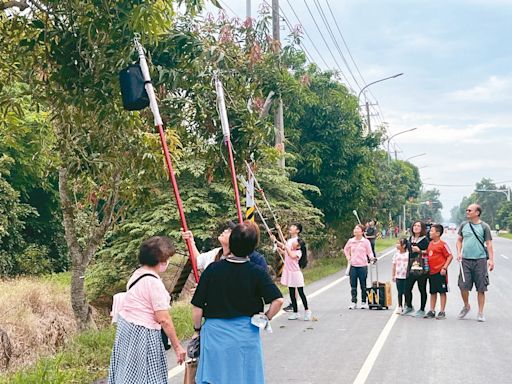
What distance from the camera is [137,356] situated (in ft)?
15.1

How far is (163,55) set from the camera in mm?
6809

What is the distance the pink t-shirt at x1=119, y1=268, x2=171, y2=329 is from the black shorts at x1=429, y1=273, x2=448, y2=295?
7.00 metres

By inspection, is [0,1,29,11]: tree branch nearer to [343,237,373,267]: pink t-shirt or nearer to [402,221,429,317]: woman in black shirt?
[402,221,429,317]: woman in black shirt

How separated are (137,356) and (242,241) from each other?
1135 mm

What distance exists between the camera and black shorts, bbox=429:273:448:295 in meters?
10.6

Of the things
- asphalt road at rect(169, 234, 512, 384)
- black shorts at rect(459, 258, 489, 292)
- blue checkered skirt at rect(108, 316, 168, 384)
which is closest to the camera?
blue checkered skirt at rect(108, 316, 168, 384)

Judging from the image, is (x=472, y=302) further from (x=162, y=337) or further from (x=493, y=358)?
(x=162, y=337)

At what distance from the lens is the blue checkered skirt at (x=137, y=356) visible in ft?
15.1

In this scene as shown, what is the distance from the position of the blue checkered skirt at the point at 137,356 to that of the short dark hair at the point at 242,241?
0.86m

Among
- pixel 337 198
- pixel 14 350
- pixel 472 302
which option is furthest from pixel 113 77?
pixel 337 198

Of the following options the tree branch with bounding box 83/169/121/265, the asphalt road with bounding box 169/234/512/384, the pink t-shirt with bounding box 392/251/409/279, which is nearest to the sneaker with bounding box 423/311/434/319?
the asphalt road with bounding box 169/234/512/384

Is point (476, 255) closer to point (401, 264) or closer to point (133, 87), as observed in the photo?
point (401, 264)

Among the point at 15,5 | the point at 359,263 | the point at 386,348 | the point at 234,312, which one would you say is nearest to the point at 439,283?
the point at 359,263

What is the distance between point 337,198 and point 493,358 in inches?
725
